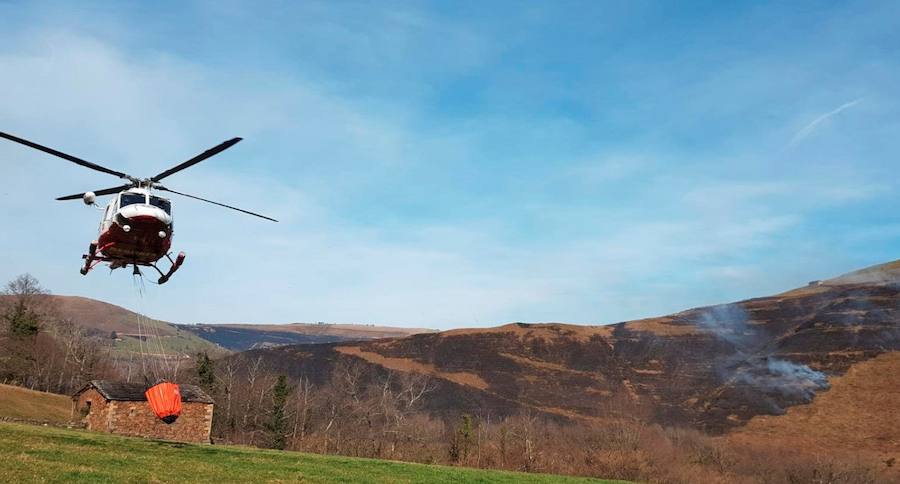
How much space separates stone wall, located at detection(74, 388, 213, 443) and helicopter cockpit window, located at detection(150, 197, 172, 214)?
3847 cm

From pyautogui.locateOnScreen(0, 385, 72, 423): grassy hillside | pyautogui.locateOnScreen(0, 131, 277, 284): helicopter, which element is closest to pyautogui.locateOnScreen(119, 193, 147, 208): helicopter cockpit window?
pyautogui.locateOnScreen(0, 131, 277, 284): helicopter

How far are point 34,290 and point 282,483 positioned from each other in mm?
99993

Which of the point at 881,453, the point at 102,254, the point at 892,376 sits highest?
the point at 102,254

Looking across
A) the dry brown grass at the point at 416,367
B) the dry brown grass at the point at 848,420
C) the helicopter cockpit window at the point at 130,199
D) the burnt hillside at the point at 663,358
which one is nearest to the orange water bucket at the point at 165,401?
the helicopter cockpit window at the point at 130,199

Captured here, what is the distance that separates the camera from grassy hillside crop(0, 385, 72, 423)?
6142 centimetres

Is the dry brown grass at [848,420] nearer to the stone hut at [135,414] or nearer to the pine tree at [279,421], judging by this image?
the pine tree at [279,421]

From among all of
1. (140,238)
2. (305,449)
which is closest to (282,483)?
(140,238)

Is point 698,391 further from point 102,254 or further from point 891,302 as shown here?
point 102,254

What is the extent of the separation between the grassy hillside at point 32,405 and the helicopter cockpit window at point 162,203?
48399mm

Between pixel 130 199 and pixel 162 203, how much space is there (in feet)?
3.41

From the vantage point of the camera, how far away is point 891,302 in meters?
112

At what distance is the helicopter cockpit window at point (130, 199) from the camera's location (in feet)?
70.1

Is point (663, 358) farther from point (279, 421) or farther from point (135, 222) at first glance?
point (135, 222)

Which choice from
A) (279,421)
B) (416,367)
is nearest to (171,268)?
(279,421)
